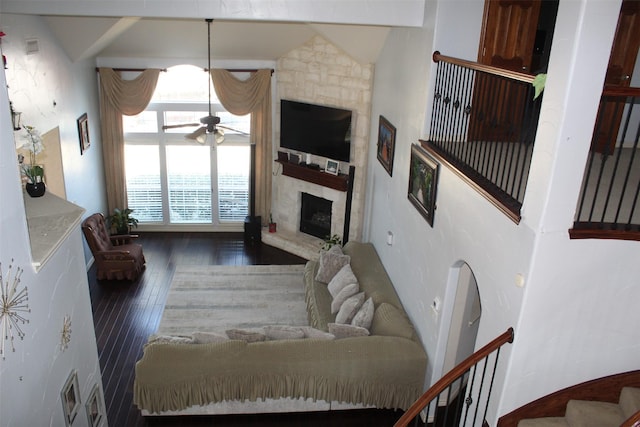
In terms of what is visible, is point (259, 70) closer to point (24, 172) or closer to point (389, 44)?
point (389, 44)

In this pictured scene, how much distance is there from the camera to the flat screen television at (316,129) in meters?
8.00

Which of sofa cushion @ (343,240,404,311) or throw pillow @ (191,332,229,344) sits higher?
sofa cushion @ (343,240,404,311)

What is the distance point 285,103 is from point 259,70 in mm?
696

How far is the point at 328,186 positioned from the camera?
27.4ft

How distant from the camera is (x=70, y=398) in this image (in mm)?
3670

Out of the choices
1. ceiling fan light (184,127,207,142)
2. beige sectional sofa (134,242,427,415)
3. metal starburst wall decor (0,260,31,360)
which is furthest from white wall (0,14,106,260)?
metal starburst wall decor (0,260,31,360)

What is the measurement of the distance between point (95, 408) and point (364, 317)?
8.82ft

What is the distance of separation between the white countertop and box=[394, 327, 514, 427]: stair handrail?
7.61 feet

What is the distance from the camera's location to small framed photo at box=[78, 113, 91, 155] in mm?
7723

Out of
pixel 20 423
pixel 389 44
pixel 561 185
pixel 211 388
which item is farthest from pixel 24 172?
pixel 389 44

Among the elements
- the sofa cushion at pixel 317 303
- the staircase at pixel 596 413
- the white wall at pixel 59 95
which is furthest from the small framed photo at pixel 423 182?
the white wall at pixel 59 95

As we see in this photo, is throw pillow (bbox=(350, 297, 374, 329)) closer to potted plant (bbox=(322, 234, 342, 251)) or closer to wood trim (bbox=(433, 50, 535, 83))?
potted plant (bbox=(322, 234, 342, 251))

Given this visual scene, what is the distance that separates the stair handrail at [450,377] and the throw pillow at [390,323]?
1.78 m

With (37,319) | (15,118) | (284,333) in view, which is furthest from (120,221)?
(37,319)
